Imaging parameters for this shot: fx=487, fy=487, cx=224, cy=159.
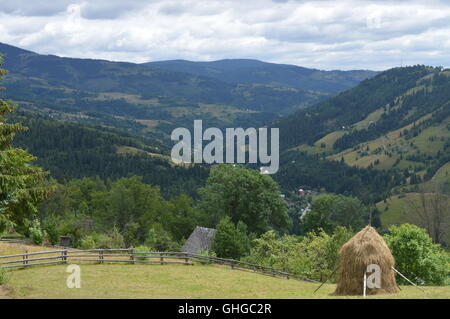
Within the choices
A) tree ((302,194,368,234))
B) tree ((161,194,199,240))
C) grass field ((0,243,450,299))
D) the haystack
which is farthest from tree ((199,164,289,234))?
the haystack

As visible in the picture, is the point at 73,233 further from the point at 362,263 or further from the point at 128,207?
the point at 362,263

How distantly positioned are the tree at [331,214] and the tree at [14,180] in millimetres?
56986

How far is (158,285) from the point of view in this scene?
2866 centimetres

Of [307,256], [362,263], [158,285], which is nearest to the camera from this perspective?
[362,263]

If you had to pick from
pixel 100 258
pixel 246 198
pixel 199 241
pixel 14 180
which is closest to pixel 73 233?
pixel 199 241

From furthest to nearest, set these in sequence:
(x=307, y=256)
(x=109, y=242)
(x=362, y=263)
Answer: (x=109, y=242) < (x=307, y=256) < (x=362, y=263)

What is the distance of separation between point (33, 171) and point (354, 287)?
22849mm

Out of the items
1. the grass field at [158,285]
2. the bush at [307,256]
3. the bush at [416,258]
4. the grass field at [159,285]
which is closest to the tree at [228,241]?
the bush at [307,256]

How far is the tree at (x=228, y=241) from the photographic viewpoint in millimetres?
56219

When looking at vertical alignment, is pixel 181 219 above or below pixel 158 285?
below

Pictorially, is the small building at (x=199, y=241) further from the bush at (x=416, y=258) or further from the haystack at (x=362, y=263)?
the haystack at (x=362, y=263)

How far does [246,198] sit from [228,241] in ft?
33.8
